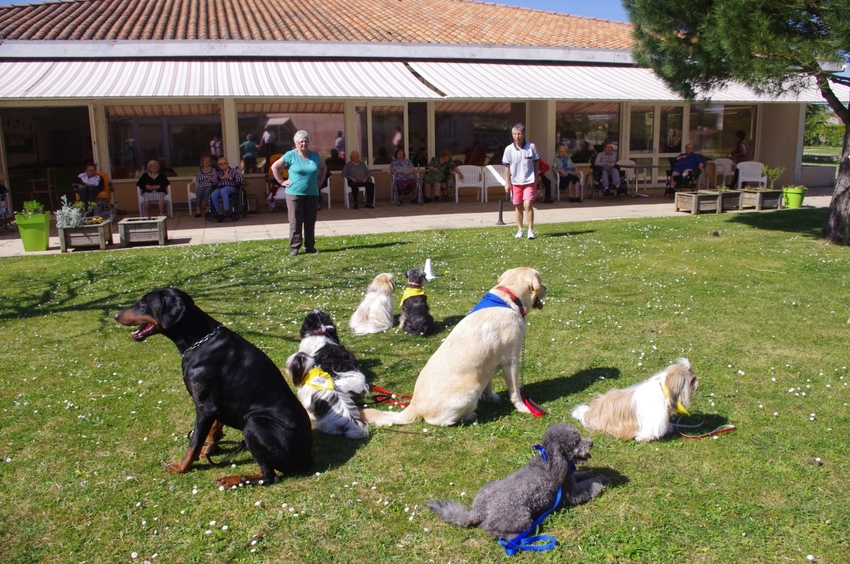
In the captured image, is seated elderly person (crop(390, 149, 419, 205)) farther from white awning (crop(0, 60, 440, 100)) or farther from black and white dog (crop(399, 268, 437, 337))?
black and white dog (crop(399, 268, 437, 337))

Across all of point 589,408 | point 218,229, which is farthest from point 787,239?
point 218,229

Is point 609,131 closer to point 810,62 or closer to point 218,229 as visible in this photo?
point 810,62

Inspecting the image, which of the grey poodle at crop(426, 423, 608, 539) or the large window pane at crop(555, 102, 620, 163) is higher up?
the large window pane at crop(555, 102, 620, 163)

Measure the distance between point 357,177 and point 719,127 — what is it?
39.1ft

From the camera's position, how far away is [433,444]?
4.35 metres

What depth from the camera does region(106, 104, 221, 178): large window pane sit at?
17234 millimetres

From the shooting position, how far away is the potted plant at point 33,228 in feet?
38.3

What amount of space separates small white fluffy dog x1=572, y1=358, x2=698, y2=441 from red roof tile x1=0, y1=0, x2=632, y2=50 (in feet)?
51.2

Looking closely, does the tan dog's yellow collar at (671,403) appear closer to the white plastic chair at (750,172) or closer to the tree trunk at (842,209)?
the tree trunk at (842,209)

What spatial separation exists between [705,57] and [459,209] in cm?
691

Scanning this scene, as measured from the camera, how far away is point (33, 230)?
11.7 metres

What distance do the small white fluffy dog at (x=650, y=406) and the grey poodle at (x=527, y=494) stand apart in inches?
33.6

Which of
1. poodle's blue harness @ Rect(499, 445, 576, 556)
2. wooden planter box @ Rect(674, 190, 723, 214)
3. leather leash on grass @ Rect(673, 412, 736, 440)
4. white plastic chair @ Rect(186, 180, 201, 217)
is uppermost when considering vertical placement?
white plastic chair @ Rect(186, 180, 201, 217)

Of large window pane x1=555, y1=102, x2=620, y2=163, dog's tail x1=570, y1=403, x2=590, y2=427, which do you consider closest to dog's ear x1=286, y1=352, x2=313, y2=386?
dog's tail x1=570, y1=403, x2=590, y2=427
